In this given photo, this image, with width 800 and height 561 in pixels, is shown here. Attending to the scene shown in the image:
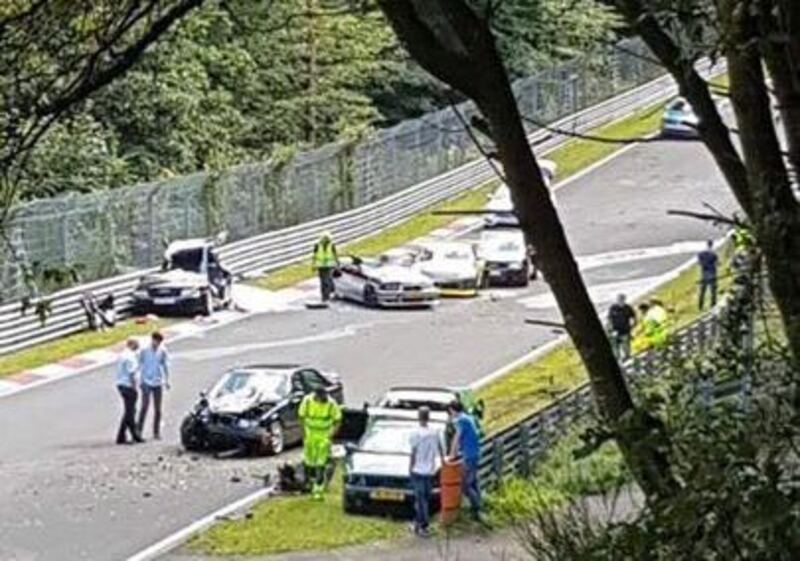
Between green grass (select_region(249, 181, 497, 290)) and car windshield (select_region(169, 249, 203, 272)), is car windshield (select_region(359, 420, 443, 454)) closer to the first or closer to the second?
car windshield (select_region(169, 249, 203, 272))

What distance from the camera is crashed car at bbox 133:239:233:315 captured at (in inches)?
1481

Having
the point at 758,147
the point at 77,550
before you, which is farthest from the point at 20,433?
the point at 758,147

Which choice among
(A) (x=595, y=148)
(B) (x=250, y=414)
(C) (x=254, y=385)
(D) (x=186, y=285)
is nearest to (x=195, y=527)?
(B) (x=250, y=414)

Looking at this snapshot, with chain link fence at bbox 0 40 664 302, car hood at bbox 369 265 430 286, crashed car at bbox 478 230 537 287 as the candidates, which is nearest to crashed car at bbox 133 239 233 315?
chain link fence at bbox 0 40 664 302

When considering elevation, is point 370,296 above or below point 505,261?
below

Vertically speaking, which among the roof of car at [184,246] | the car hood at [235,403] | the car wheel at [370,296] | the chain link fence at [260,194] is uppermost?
the chain link fence at [260,194]

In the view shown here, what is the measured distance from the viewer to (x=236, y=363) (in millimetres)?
32750

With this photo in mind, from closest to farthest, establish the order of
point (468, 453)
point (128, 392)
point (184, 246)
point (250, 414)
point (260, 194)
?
point (468, 453) → point (250, 414) → point (128, 392) → point (184, 246) → point (260, 194)

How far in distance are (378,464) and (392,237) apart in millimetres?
27199

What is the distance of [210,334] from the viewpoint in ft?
118

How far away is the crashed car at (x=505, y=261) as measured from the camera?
42188mm

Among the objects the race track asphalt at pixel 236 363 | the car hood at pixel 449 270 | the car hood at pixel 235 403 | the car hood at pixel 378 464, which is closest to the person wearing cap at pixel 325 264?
the race track asphalt at pixel 236 363

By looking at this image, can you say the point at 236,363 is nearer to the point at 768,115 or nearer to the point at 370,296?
the point at 370,296

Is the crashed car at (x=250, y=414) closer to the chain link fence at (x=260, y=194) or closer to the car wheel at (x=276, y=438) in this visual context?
the car wheel at (x=276, y=438)
